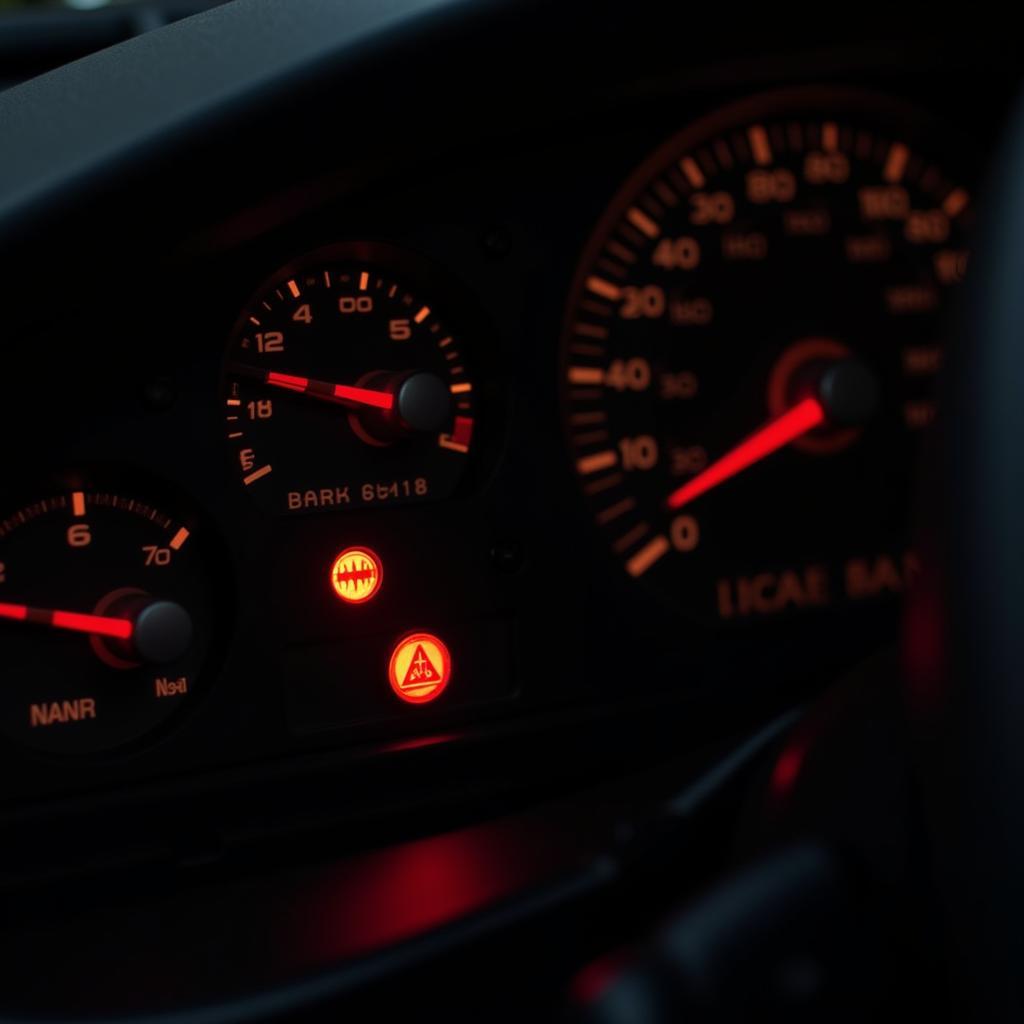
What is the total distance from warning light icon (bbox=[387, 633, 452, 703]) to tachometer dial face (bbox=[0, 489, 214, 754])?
22cm

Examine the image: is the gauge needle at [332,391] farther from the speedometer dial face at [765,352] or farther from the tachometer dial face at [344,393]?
the speedometer dial face at [765,352]

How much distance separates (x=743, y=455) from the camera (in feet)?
6.98

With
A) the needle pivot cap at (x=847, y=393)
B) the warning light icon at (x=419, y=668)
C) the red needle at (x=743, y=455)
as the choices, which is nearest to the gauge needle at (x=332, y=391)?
the warning light icon at (x=419, y=668)

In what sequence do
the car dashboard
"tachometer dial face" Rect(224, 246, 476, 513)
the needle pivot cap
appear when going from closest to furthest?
the car dashboard → "tachometer dial face" Rect(224, 246, 476, 513) → the needle pivot cap

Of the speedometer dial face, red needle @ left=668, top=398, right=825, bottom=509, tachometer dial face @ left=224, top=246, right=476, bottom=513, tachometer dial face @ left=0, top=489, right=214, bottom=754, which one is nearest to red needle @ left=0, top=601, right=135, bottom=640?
tachometer dial face @ left=0, top=489, right=214, bottom=754

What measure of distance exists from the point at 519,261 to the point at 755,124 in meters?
0.37

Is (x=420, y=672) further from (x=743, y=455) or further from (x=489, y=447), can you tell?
(x=743, y=455)

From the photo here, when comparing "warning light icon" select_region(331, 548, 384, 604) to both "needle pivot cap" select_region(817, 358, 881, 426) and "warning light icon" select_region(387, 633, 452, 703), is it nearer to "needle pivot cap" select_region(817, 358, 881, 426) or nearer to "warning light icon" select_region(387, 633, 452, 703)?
"warning light icon" select_region(387, 633, 452, 703)

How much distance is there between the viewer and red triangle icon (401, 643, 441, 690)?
1928 mm

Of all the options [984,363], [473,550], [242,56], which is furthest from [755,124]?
[984,363]

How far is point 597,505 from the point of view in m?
2.06

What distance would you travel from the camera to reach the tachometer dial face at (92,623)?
176cm

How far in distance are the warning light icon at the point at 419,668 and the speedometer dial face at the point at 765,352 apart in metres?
0.26

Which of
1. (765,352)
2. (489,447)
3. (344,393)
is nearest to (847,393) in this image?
(765,352)
